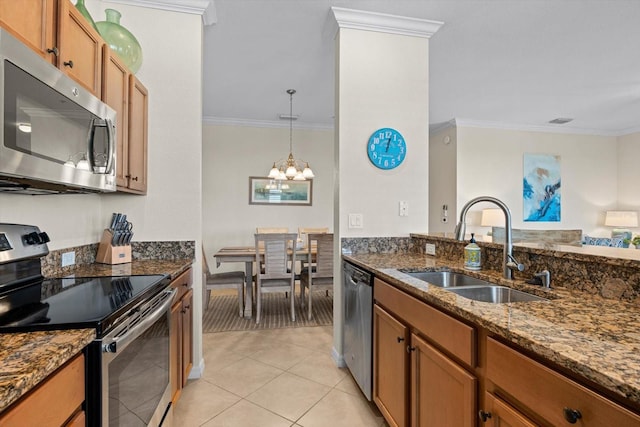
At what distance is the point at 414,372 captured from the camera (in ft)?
4.62

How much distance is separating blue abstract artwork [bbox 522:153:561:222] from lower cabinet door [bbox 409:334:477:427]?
16.9 feet

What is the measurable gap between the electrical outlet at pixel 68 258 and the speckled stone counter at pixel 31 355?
3.52 feet

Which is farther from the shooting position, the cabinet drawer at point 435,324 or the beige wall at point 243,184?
the beige wall at point 243,184

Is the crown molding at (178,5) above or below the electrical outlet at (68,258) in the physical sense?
above

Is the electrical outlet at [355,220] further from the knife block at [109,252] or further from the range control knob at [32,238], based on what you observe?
the range control knob at [32,238]

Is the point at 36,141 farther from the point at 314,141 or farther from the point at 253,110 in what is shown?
the point at 314,141

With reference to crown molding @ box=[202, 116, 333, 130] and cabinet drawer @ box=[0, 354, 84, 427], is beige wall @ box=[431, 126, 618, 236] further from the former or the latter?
cabinet drawer @ box=[0, 354, 84, 427]

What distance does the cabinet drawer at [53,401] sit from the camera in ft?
2.16

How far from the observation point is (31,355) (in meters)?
→ 0.75

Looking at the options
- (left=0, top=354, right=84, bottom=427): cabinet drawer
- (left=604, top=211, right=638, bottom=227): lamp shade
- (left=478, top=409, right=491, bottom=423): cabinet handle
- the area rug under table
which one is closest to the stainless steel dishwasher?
(left=478, top=409, right=491, bottom=423): cabinet handle

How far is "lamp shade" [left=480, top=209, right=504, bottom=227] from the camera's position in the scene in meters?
4.91

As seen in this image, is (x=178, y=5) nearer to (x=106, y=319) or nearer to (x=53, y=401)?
(x=106, y=319)

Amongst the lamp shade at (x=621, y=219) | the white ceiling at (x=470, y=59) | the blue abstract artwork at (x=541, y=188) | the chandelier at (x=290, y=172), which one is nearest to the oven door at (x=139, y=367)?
the white ceiling at (x=470, y=59)

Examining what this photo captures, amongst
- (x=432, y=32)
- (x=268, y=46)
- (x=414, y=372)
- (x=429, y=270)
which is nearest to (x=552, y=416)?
(x=414, y=372)
